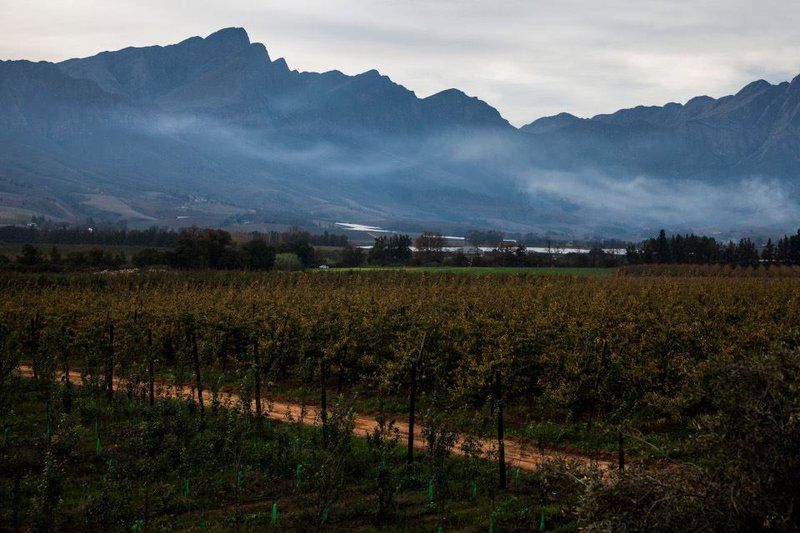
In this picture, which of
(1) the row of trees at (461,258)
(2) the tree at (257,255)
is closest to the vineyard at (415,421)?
(2) the tree at (257,255)

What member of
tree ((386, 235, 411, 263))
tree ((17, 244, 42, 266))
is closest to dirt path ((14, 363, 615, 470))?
tree ((17, 244, 42, 266))

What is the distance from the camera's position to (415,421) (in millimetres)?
22891

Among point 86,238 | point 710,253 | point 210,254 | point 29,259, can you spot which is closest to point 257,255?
point 210,254

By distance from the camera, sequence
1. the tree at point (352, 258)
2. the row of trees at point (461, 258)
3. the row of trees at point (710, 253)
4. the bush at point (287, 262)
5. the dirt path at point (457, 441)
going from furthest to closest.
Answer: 1. the row of trees at point (461, 258)
2. the tree at point (352, 258)
3. the row of trees at point (710, 253)
4. the bush at point (287, 262)
5. the dirt path at point (457, 441)

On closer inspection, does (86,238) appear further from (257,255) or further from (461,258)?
(461,258)

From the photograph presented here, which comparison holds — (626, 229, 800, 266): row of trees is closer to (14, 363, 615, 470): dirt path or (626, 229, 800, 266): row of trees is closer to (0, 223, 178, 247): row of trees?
(14, 363, 615, 470): dirt path

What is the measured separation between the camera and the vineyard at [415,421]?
770 cm

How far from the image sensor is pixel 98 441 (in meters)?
17.6

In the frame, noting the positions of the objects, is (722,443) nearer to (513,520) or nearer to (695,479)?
(695,479)

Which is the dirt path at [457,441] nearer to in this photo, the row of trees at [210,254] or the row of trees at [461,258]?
the row of trees at [210,254]

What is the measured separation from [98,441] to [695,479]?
15.2 metres

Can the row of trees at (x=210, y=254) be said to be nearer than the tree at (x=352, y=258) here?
Yes

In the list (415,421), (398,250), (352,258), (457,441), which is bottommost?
(415,421)

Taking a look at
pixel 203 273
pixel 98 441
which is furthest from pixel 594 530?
pixel 203 273
